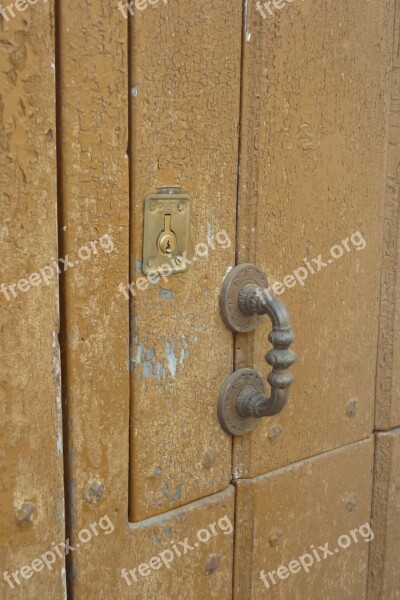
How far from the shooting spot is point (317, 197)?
1027 mm

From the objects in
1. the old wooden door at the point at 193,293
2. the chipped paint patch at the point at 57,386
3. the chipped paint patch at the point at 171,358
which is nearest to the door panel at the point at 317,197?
the old wooden door at the point at 193,293

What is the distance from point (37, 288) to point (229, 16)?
1.34ft

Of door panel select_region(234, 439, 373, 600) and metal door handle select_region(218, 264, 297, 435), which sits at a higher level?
metal door handle select_region(218, 264, 297, 435)

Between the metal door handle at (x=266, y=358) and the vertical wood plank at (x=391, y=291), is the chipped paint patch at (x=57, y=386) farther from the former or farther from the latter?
the vertical wood plank at (x=391, y=291)

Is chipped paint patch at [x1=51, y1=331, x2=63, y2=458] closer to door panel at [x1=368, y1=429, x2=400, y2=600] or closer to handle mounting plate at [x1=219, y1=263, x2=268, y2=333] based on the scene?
handle mounting plate at [x1=219, y1=263, x2=268, y2=333]

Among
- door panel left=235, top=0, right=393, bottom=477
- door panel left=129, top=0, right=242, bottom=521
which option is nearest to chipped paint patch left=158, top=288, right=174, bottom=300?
door panel left=129, top=0, right=242, bottom=521

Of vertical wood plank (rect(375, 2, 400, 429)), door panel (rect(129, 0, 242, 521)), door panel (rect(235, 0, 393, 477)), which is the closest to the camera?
door panel (rect(129, 0, 242, 521))

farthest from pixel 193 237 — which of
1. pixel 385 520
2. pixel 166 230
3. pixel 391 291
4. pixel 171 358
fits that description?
pixel 385 520

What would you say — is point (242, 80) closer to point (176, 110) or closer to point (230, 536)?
point (176, 110)

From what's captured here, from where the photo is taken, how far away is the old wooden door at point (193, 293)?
77 centimetres

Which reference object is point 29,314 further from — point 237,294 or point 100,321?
point 237,294

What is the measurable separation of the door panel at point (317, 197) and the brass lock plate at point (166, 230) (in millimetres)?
102

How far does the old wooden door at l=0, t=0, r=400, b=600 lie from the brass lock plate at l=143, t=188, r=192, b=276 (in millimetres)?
12

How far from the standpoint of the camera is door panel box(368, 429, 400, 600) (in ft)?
4.00
